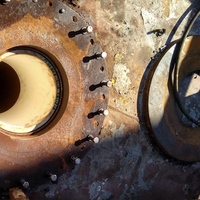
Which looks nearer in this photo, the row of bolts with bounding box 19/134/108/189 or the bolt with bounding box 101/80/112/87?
the row of bolts with bounding box 19/134/108/189

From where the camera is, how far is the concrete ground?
1918mm

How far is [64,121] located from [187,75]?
39.6 inches

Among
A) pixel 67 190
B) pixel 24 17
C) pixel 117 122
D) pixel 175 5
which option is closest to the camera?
pixel 24 17

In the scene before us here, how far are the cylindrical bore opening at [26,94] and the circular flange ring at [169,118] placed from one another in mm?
Answer: 670

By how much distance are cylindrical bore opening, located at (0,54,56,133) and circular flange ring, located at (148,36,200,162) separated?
26.4 inches

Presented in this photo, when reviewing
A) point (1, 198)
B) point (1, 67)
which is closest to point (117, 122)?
point (1, 198)

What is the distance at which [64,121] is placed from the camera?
180cm

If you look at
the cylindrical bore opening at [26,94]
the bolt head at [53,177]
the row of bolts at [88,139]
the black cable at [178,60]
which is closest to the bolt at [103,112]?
the row of bolts at [88,139]

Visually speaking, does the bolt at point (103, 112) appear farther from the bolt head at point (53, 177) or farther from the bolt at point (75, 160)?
the bolt head at point (53, 177)

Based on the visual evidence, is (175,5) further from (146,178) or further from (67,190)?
(67,190)

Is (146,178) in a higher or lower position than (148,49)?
lower

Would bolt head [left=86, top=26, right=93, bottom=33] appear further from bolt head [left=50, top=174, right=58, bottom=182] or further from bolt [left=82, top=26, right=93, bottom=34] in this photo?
bolt head [left=50, top=174, right=58, bottom=182]

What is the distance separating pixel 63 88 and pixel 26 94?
0.41 meters

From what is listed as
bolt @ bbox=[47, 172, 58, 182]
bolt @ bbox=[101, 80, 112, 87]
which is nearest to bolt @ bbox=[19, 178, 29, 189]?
bolt @ bbox=[47, 172, 58, 182]
